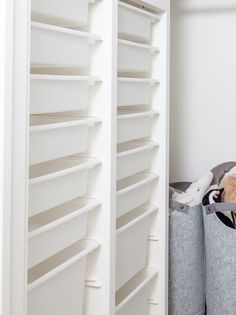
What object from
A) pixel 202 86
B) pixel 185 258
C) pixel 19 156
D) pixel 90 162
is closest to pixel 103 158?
pixel 90 162

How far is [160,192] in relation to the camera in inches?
77.0

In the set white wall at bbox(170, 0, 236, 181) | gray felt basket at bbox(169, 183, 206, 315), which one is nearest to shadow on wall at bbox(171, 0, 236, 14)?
white wall at bbox(170, 0, 236, 181)

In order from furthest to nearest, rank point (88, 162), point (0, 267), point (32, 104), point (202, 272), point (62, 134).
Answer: point (202, 272)
point (88, 162)
point (62, 134)
point (32, 104)
point (0, 267)

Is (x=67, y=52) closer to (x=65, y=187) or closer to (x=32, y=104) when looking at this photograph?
(x=32, y=104)

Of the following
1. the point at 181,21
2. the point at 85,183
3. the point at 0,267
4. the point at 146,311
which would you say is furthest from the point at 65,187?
the point at 181,21

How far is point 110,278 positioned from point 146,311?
1.61ft

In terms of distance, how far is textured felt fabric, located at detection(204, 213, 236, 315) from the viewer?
1962mm

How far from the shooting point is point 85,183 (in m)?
1.43

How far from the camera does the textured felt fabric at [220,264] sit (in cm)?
196

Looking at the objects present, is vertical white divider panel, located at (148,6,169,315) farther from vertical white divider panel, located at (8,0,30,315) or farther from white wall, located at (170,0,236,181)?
vertical white divider panel, located at (8,0,30,315)

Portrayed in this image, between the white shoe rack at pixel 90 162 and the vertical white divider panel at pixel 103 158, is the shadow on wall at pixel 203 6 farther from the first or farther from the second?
the vertical white divider panel at pixel 103 158

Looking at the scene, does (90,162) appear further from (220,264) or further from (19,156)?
(220,264)

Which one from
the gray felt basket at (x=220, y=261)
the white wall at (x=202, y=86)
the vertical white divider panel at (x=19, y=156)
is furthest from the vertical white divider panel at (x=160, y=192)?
the vertical white divider panel at (x=19, y=156)

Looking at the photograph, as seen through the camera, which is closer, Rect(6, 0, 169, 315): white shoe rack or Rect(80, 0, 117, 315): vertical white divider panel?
Rect(6, 0, 169, 315): white shoe rack
